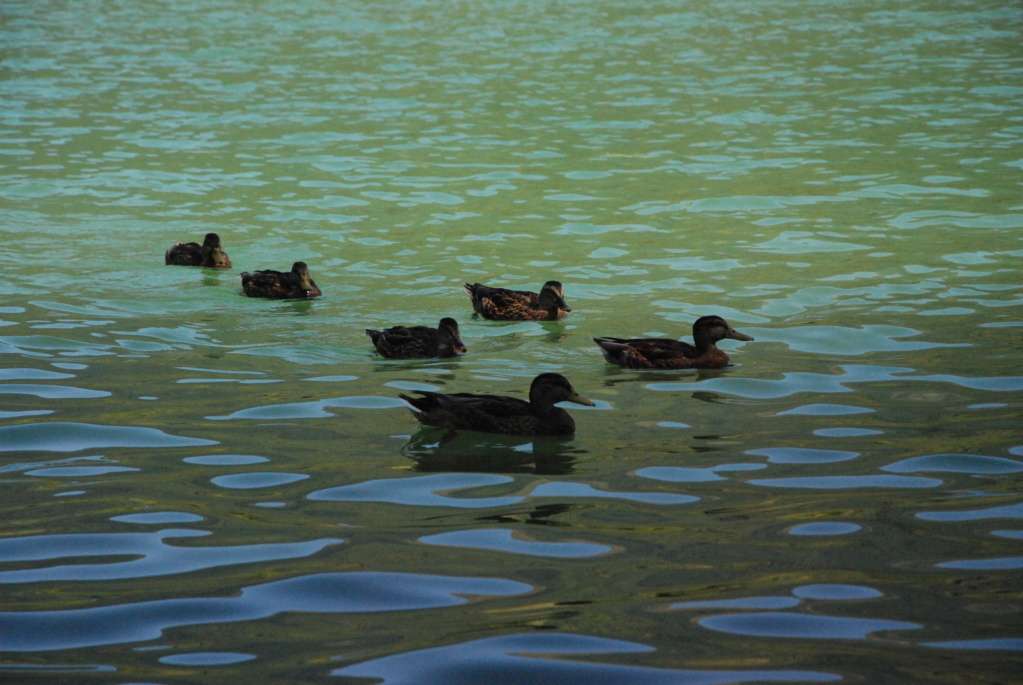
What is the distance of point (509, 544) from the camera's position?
6848mm


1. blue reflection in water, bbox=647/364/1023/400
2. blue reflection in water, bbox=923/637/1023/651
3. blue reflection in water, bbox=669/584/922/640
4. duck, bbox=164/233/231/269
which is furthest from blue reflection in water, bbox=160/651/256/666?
duck, bbox=164/233/231/269

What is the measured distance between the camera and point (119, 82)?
32.8m

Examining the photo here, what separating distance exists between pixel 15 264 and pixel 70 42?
1139 inches

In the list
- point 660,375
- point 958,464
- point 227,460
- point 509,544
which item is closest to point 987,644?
point 509,544

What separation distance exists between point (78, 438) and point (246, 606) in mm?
3466

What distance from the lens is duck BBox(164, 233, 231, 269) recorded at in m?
15.7

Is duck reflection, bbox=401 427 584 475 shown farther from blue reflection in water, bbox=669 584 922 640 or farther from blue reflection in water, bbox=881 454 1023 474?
blue reflection in water, bbox=669 584 922 640

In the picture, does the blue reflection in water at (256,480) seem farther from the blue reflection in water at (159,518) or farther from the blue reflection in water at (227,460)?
the blue reflection in water at (159,518)

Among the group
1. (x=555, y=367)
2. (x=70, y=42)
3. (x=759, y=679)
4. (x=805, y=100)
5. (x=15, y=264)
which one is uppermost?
(x=70, y=42)

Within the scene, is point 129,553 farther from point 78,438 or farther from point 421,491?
point 78,438

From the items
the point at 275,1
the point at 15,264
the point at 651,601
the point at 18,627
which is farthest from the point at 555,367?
the point at 275,1

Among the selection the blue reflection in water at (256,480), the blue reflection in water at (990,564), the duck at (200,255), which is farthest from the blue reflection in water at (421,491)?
the duck at (200,255)

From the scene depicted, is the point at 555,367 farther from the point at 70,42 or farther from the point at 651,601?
the point at 70,42

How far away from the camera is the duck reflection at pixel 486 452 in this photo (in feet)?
27.7
